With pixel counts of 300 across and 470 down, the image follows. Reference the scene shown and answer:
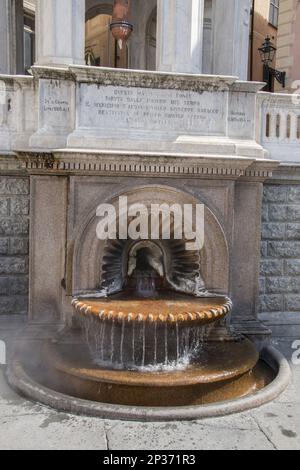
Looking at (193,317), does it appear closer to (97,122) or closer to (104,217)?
(104,217)

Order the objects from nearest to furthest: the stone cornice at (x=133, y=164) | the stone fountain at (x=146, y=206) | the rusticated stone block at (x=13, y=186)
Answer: the stone fountain at (x=146, y=206) → the stone cornice at (x=133, y=164) → the rusticated stone block at (x=13, y=186)

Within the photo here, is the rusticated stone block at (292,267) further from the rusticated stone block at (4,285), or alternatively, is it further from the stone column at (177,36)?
the rusticated stone block at (4,285)

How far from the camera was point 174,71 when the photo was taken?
26.4 ft

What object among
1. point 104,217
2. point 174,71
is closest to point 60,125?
point 104,217

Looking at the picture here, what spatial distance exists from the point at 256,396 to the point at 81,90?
4.82 metres

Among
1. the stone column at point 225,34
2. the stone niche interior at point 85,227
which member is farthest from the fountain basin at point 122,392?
the stone column at point 225,34

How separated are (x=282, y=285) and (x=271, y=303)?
37 centimetres

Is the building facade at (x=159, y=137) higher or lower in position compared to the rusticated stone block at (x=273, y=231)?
higher

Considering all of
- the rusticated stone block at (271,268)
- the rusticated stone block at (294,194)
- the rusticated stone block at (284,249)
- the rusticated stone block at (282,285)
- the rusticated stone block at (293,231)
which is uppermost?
the rusticated stone block at (294,194)

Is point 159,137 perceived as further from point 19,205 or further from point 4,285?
point 4,285

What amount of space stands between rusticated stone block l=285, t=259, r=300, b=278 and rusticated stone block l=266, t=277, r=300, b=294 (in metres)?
0.09

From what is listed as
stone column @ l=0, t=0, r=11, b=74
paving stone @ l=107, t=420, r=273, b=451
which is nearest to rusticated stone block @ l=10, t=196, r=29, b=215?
paving stone @ l=107, t=420, r=273, b=451

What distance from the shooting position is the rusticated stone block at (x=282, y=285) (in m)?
8.70

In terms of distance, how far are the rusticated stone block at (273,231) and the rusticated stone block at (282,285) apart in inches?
28.5
